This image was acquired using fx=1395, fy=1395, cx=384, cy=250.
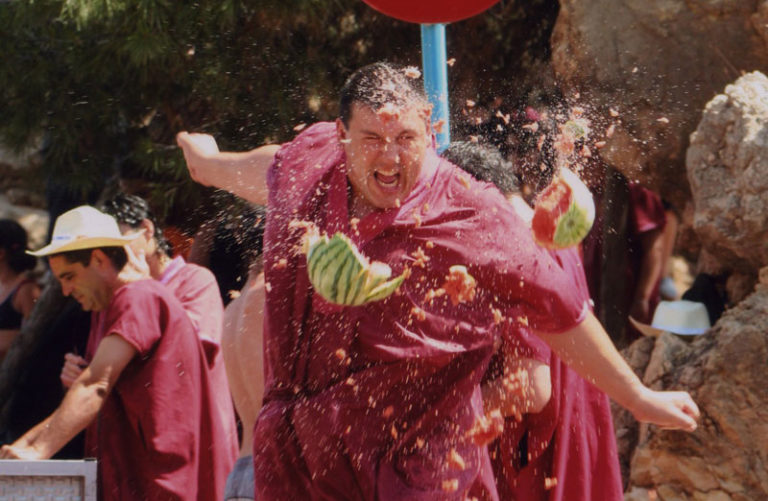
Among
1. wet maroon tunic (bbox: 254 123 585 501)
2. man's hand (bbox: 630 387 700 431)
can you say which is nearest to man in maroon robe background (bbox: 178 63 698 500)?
wet maroon tunic (bbox: 254 123 585 501)

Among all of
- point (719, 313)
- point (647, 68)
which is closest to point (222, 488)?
point (719, 313)

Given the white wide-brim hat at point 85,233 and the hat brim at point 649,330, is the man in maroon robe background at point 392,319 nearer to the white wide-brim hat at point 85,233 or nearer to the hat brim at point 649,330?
the white wide-brim hat at point 85,233

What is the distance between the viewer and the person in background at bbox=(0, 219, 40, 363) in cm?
612

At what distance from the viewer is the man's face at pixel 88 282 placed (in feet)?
15.1

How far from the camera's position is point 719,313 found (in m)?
5.38

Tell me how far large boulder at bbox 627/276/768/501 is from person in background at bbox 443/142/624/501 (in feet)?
2.41

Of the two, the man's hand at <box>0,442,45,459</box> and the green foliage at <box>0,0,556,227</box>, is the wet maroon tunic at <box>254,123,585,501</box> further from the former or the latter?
the green foliage at <box>0,0,556,227</box>

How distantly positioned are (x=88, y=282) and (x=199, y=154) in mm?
706

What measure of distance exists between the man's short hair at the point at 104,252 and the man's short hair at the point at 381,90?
53.4 inches

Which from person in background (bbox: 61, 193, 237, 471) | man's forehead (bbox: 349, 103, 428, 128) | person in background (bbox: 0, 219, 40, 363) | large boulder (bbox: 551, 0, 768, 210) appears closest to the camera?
man's forehead (bbox: 349, 103, 428, 128)

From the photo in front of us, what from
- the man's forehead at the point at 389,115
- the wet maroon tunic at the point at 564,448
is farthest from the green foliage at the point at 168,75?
the man's forehead at the point at 389,115

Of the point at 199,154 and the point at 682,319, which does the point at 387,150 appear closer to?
the point at 199,154

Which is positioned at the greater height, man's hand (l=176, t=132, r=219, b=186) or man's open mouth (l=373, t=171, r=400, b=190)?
man's open mouth (l=373, t=171, r=400, b=190)

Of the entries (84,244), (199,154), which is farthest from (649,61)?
(84,244)
